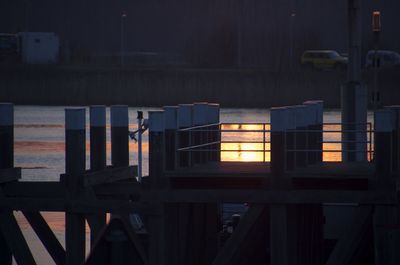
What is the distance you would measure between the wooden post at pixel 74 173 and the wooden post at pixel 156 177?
1.33 metres

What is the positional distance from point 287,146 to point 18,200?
435 cm

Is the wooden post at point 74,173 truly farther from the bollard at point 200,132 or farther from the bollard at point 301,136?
the bollard at point 301,136

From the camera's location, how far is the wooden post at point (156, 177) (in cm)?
2223

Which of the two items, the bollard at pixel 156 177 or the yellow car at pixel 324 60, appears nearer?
the bollard at pixel 156 177

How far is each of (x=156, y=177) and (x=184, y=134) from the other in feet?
4.82

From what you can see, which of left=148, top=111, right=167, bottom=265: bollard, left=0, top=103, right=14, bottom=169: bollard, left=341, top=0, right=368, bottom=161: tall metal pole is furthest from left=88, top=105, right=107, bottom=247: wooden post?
left=341, top=0, right=368, bottom=161: tall metal pole

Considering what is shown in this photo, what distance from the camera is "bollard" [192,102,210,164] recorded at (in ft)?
78.8

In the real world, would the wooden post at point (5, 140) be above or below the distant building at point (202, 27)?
below

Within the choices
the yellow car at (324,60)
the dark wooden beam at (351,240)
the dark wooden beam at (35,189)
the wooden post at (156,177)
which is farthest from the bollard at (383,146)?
the yellow car at (324,60)

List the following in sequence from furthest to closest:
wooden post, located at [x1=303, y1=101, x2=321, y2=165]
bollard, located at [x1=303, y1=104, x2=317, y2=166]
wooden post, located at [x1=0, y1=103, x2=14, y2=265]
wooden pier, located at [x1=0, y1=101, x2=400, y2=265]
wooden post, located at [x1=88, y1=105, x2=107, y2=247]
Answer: wooden post, located at [x1=0, y1=103, x2=14, y2=265] → wooden post, located at [x1=88, y1=105, x2=107, y2=247] → wooden post, located at [x1=303, y1=101, x2=321, y2=165] → bollard, located at [x1=303, y1=104, x2=317, y2=166] → wooden pier, located at [x1=0, y1=101, x2=400, y2=265]

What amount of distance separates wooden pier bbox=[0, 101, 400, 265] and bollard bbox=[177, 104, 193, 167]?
0.02 meters

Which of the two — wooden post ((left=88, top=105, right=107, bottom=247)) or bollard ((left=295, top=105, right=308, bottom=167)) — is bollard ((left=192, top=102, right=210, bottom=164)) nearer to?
wooden post ((left=88, top=105, right=107, bottom=247))

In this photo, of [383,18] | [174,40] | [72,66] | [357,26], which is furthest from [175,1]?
[357,26]

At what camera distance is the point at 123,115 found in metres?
24.8
